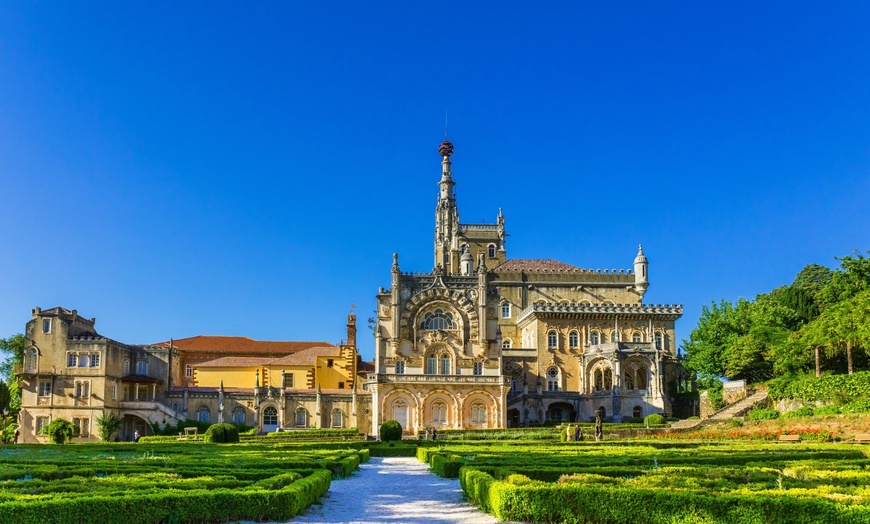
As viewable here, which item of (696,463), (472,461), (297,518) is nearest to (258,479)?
(297,518)

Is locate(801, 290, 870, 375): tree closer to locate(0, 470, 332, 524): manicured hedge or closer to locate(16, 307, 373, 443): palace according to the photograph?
locate(16, 307, 373, 443): palace

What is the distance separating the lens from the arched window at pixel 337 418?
68.4 meters

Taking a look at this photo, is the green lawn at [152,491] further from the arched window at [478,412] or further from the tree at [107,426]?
the arched window at [478,412]

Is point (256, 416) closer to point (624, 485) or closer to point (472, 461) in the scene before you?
point (472, 461)

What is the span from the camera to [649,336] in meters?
76.3

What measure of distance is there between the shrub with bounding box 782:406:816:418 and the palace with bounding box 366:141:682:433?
56.6ft

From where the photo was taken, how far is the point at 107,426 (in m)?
61.5

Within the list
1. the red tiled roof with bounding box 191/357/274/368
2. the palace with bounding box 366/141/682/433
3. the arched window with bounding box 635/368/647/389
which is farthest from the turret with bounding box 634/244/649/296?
the red tiled roof with bounding box 191/357/274/368

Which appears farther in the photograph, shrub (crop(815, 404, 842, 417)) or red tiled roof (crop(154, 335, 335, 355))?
red tiled roof (crop(154, 335, 335, 355))

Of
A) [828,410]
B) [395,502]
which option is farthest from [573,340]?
[395,502]

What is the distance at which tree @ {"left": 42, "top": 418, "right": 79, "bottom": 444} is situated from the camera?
2205 inches

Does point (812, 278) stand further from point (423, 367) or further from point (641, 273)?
point (423, 367)

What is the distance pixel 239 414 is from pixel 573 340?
30.4 metres

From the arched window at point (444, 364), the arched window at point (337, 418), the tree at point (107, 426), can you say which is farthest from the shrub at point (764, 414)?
the tree at point (107, 426)
